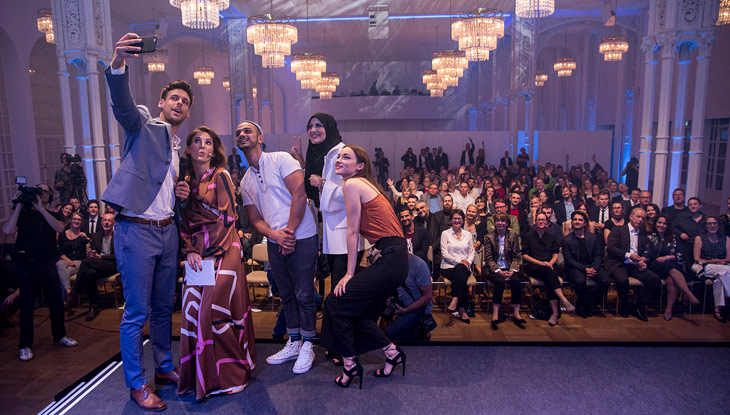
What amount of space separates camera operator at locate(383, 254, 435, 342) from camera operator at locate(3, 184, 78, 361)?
2.70 meters

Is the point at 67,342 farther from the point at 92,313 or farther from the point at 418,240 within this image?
the point at 418,240

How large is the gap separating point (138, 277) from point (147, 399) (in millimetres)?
665

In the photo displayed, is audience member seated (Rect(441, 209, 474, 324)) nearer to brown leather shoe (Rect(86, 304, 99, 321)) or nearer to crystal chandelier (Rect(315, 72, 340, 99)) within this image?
brown leather shoe (Rect(86, 304, 99, 321))

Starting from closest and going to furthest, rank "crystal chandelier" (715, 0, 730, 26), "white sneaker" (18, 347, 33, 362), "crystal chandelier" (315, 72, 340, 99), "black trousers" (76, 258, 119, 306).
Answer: "white sneaker" (18, 347, 33, 362) → "black trousers" (76, 258, 119, 306) → "crystal chandelier" (715, 0, 730, 26) → "crystal chandelier" (315, 72, 340, 99)

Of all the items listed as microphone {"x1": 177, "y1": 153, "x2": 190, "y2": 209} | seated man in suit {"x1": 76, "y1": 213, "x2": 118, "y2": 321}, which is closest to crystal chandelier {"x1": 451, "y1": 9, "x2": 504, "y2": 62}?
seated man in suit {"x1": 76, "y1": 213, "x2": 118, "y2": 321}

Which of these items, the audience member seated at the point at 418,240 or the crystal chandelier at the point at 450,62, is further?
the crystal chandelier at the point at 450,62

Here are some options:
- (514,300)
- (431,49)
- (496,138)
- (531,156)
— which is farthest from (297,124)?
(514,300)

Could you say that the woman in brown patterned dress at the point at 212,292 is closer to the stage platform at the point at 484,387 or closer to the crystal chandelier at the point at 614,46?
the stage platform at the point at 484,387

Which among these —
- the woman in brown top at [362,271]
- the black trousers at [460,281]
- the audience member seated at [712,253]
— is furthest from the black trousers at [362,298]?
the audience member seated at [712,253]

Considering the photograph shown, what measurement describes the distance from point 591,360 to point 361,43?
56.1ft

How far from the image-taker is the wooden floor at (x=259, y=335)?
3.31 metres

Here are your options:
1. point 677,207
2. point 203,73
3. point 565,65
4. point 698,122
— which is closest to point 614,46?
point 565,65

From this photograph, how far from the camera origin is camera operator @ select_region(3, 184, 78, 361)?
3686mm

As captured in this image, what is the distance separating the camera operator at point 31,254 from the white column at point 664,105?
25.7 feet
